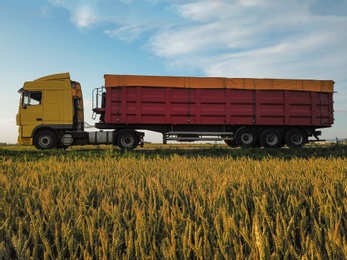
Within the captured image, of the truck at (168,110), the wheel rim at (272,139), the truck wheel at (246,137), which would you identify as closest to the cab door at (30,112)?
the truck at (168,110)

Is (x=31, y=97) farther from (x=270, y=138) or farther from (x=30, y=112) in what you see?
(x=270, y=138)

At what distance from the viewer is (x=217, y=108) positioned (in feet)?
52.3

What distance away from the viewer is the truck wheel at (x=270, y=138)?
16406 millimetres

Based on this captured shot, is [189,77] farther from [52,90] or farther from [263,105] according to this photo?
[52,90]

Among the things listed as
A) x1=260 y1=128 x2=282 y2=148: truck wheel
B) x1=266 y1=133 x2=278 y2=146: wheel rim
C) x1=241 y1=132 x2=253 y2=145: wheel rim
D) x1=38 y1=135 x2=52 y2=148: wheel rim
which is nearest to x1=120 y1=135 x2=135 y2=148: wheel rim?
x1=38 y1=135 x2=52 y2=148: wheel rim

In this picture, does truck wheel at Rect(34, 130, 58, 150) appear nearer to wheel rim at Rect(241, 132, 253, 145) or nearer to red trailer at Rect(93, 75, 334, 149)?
red trailer at Rect(93, 75, 334, 149)

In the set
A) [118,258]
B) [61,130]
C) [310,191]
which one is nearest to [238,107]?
[61,130]

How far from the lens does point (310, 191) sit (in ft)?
13.2

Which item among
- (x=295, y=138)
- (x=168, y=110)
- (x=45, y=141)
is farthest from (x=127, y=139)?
(x=295, y=138)

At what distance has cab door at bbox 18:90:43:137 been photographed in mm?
15570

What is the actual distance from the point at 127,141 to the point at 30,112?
482cm

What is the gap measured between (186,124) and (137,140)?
2.50 meters

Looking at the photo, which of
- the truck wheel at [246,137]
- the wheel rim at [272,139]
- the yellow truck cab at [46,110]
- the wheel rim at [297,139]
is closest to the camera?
the yellow truck cab at [46,110]

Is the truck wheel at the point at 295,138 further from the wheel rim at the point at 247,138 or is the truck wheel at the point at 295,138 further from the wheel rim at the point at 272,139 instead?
the wheel rim at the point at 247,138
